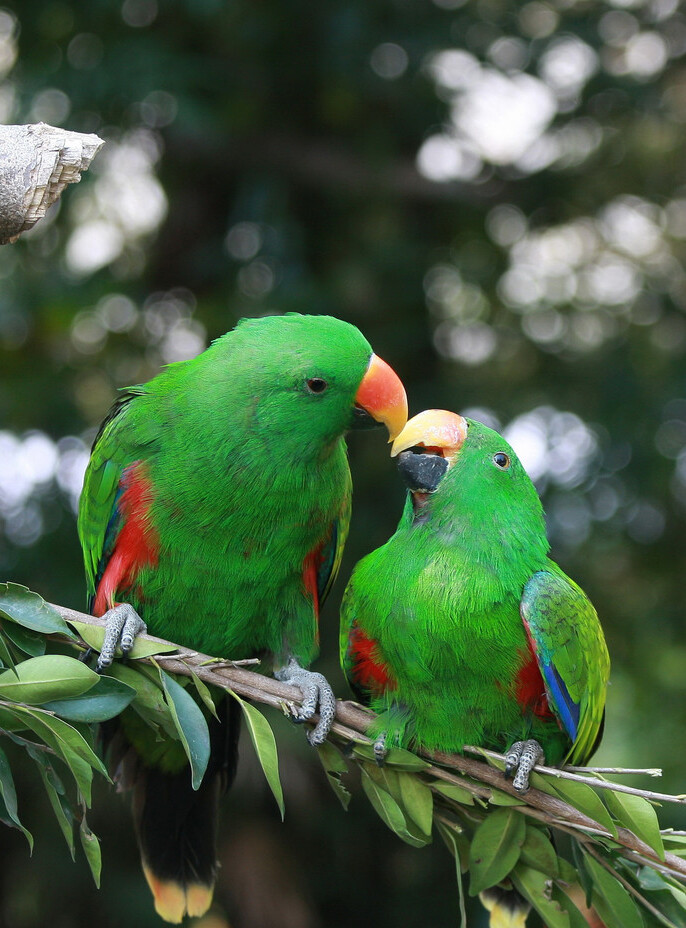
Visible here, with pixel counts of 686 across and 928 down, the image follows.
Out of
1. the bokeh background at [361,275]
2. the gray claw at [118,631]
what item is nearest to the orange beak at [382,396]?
the gray claw at [118,631]

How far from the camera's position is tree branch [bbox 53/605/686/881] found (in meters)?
1.81

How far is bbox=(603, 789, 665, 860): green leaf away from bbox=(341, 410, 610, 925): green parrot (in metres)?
0.20

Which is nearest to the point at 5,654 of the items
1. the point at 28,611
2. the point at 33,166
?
the point at 28,611

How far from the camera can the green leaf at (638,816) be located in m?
1.75

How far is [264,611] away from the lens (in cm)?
242

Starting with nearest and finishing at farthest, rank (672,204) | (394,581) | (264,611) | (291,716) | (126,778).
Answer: (291,716)
(394,581)
(264,611)
(126,778)
(672,204)

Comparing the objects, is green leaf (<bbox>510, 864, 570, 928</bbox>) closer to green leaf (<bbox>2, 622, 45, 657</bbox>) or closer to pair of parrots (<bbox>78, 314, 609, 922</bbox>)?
pair of parrots (<bbox>78, 314, 609, 922</bbox>)

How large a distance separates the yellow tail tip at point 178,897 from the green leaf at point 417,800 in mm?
823

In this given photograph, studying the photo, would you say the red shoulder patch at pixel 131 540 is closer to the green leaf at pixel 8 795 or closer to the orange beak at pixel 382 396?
the orange beak at pixel 382 396

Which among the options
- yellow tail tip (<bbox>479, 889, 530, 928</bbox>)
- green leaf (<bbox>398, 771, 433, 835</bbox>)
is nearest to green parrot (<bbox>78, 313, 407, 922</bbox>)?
green leaf (<bbox>398, 771, 433, 835</bbox>)

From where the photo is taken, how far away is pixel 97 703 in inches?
68.1

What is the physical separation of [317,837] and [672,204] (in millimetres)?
4028

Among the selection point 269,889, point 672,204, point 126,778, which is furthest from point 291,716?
point 672,204

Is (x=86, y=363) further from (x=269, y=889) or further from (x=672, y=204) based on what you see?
(x=672, y=204)
